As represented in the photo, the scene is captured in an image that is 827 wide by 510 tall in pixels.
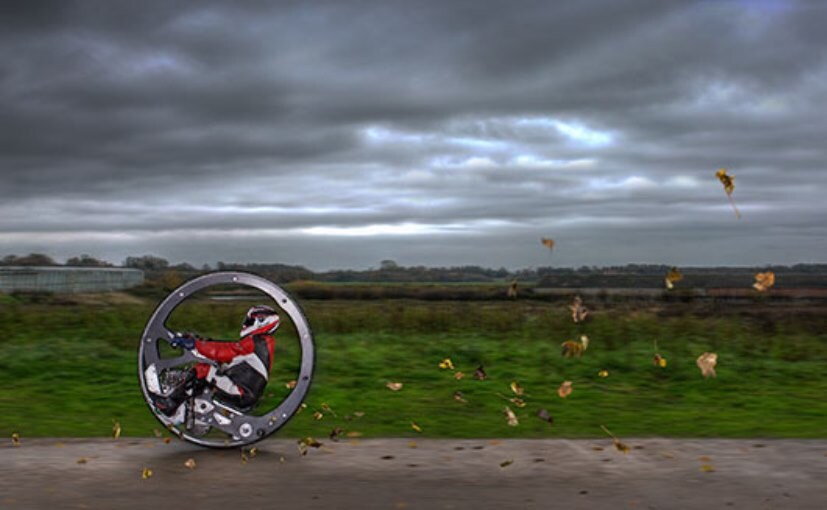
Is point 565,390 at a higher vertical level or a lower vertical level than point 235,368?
lower

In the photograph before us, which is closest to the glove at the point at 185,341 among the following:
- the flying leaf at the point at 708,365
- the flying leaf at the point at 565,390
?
the flying leaf at the point at 565,390

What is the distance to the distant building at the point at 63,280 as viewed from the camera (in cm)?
4788

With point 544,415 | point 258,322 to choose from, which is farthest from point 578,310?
point 258,322

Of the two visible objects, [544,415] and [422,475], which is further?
[544,415]

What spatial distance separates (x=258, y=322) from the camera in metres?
8.03

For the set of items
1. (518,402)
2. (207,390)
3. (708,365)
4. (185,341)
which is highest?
(185,341)

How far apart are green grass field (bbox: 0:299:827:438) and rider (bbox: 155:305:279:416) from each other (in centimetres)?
180

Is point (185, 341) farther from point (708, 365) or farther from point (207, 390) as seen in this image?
→ point (708, 365)

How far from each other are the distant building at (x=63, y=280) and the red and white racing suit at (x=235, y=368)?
38929 millimetres

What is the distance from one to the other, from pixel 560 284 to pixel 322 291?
648 inches

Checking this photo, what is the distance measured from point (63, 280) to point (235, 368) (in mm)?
47280

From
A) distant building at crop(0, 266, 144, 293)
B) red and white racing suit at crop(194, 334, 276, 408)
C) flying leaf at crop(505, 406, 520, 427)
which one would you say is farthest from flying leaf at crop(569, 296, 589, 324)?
distant building at crop(0, 266, 144, 293)

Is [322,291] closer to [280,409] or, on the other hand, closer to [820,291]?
[820,291]

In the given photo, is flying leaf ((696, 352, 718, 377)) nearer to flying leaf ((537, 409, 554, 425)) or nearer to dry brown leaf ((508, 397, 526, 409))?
dry brown leaf ((508, 397, 526, 409))
